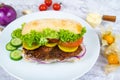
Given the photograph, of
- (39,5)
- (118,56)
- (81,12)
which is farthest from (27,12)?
(118,56)

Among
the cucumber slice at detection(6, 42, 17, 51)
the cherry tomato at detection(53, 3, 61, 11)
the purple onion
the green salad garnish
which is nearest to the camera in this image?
the green salad garnish

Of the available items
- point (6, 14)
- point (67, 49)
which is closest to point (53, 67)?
point (67, 49)

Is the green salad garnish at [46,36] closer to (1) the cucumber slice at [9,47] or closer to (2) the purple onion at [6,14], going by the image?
(1) the cucumber slice at [9,47]

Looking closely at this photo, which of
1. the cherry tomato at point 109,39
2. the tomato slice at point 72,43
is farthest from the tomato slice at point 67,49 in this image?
the cherry tomato at point 109,39

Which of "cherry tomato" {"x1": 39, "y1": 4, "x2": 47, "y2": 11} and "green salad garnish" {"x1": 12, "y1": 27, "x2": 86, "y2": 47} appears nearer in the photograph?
"green salad garnish" {"x1": 12, "y1": 27, "x2": 86, "y2": 47}

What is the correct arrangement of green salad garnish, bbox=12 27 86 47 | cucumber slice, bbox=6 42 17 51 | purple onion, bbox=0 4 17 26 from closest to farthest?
green salad garnish, bbox=12 27 86 47 → cucumber slice, bbox=6 42 17 51 → purple onion, bbox=0 4 17 26

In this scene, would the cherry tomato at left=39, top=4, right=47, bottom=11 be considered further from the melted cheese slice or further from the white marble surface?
the melted cheese slice

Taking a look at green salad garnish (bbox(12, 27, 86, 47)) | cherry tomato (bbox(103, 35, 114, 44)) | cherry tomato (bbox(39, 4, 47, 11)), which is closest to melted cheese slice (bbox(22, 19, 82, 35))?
green salad garnish (bbox(12, 27, 86, 47))

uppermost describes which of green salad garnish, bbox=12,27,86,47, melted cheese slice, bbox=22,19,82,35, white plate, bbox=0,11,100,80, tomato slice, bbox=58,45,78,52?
melted cheese slice, bbox=22,19,82,35

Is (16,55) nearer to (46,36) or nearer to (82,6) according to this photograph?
(46,36)
